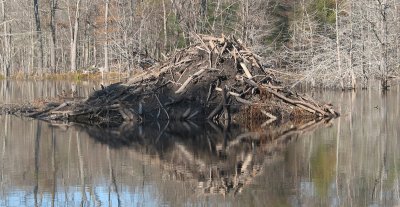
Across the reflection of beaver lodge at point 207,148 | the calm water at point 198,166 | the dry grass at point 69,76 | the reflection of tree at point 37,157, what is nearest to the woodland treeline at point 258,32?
the dry grass at point 69,76

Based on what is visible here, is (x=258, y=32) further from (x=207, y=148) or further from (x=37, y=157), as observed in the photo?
(x=37, y=157)

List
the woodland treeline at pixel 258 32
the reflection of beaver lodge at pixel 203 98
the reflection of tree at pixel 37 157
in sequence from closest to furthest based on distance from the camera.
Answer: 1. the reflection of tree at pixel 37 157
2. the reflection of beaver lodge at pixel 203 98
3. the woodland treeline at pixel 258 32

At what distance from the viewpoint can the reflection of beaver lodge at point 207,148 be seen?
36.0 ft

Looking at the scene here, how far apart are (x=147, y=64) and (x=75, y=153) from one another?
49.4 ft

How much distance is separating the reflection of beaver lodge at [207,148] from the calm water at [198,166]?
23 millimetres

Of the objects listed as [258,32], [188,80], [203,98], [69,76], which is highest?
[258,32]

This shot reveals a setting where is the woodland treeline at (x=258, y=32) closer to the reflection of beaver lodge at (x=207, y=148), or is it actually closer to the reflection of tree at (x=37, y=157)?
the reflection of tree at (x=37, y=157)

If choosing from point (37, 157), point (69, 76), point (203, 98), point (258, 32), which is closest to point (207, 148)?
point (37, 157)

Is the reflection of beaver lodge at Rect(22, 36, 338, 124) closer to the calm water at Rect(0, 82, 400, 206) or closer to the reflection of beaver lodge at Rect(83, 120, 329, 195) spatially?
the reflection of beaver lodge at Rect(83, 120, 329, 195)

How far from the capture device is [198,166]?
40.0 ft

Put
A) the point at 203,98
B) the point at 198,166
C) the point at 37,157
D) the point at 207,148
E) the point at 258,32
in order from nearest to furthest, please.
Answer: the point at 198,166
the point at 37,157
the point at 207,148
the point at 203,98
the point at 258,32

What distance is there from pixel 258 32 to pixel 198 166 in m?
38.4

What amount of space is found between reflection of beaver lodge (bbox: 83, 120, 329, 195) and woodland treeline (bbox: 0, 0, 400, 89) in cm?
648

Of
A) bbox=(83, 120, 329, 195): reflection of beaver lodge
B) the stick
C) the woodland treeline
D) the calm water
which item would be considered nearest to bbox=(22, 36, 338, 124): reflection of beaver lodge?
the stick
